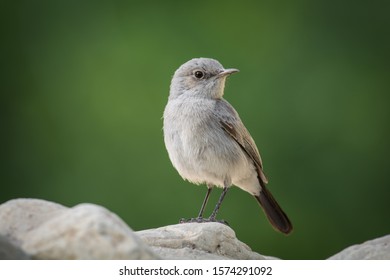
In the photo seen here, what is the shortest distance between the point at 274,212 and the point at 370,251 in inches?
68.7

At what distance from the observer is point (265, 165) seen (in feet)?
20.4

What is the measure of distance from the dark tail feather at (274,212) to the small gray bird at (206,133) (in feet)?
1.00

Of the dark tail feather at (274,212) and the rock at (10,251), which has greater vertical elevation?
the rock at (10,251)

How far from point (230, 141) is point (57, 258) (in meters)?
2.68

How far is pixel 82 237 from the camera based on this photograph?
2592mm

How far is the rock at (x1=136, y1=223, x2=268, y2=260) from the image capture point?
12.6ft

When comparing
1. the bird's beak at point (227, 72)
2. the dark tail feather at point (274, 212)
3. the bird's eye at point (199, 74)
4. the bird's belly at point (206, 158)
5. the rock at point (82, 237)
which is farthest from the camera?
the dark tail feather at point (274, 212)

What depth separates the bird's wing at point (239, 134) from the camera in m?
5.18

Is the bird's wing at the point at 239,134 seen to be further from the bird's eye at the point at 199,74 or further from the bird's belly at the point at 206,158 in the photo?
the bird's eye at the point at 199,74

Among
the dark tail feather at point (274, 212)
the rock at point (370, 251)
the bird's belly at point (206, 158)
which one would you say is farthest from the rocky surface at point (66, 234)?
the dark tail feather at point (274, 212)

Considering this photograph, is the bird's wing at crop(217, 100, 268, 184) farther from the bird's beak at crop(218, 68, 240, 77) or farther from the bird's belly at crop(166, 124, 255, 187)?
the bird's beak at crop(218, 68, 240, 77)
